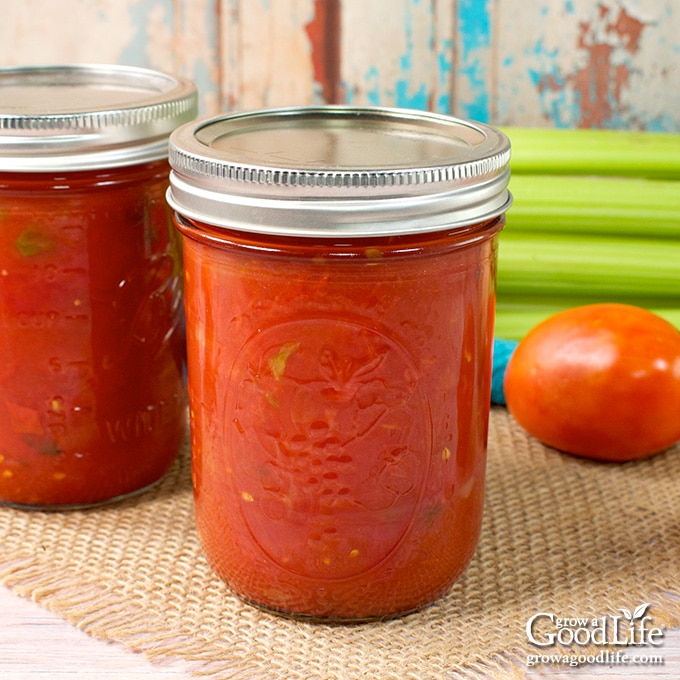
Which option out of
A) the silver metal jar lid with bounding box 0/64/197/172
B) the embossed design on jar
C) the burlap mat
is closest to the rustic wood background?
the silver metal jar lid with bounding box 0/64/197/172

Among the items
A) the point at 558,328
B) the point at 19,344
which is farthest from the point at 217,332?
the point at 558,328

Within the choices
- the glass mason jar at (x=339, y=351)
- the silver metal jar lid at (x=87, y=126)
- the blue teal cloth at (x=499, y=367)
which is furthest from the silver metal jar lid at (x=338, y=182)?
the blue teal cloth at (x=499, y=367)

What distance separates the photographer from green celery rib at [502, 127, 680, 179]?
186 centimetres

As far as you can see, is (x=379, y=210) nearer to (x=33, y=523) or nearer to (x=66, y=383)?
(x=66, y=383)

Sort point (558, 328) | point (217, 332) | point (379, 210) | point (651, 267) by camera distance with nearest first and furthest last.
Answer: point (379, 210) → point (217, 332) → point (558, 328) → point (651, 267)

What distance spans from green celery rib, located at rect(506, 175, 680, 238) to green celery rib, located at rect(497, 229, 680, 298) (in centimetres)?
3

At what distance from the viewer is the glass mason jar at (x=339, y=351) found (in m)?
1.00

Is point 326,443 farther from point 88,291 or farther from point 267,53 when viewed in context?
point 267,53

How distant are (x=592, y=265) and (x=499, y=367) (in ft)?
1.02

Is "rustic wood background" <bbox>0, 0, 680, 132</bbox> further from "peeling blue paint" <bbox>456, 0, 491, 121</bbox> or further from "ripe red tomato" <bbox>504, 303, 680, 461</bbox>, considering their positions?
"ripe red tomato" <bbox>504, 303, 680, 461</bbox>

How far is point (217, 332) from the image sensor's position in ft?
3.59

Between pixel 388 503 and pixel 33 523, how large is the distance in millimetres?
519

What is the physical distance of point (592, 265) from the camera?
1.85m

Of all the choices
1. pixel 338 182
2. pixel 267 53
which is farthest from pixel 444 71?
pixel 338 182
